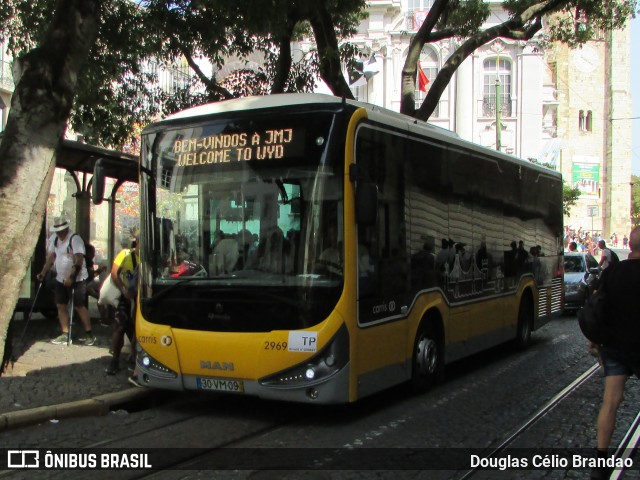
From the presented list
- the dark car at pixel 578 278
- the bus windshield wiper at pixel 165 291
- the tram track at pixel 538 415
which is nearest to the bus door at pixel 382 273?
the tram track at pixel 538 415

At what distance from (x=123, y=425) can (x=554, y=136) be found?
3753cm

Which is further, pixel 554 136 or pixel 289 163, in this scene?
pixel 554 136

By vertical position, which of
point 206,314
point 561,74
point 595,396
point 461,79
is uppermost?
point 561,74

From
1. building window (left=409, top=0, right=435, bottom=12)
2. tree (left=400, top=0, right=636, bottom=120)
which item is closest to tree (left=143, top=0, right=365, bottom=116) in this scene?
tree (left=400, top=0, right=636, bottom=120)

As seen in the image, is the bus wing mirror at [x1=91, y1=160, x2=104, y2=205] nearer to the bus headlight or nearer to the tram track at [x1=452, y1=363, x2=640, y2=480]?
the bus headlight

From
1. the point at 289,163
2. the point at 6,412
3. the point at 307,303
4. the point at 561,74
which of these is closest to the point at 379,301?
the point at 307,303

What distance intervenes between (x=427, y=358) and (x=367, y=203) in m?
2.49

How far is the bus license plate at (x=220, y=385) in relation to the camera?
646 centimetres

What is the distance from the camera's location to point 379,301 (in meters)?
6.80

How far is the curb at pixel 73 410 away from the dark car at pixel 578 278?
40.8 ft

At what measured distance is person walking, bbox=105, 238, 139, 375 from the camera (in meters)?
8.18

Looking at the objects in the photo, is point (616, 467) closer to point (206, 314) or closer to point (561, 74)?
point (206, 314)

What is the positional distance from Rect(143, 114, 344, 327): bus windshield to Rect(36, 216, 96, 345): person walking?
3193mm

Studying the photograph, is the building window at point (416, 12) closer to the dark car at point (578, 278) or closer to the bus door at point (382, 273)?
the dark car at point (578, 278)
